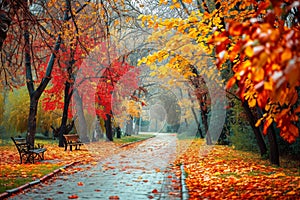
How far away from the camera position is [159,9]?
70.1 ft

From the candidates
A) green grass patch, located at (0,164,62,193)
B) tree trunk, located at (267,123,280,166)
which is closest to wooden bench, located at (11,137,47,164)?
green grass patch, located at (0,164,62,193)

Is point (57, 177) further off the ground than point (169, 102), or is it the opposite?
point (169, 102)

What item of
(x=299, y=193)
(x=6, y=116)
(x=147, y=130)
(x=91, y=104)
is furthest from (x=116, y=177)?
(x=147, y=130)

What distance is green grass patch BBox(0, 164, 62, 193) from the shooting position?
27.8 ft

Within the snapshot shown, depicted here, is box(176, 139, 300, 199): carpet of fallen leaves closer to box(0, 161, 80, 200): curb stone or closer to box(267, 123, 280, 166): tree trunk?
box(267, 123, 280, 166): tree trunk

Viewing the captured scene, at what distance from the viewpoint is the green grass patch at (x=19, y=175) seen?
27.8 feet

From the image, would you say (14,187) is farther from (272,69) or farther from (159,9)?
(159,9)

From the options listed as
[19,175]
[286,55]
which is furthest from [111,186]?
[286,55]

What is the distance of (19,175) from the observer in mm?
10039

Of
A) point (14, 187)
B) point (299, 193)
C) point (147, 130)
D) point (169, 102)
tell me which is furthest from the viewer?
point (147, 130)

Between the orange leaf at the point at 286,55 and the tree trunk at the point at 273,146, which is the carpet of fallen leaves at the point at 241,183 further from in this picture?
the orange leaf at the point at 286,55

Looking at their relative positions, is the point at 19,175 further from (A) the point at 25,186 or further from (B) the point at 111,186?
(B) the point at 111,186

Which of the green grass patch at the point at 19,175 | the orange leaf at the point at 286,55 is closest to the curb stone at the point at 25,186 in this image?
the green grass patch at the point at 19,175

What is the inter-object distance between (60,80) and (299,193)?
18.0 meters
